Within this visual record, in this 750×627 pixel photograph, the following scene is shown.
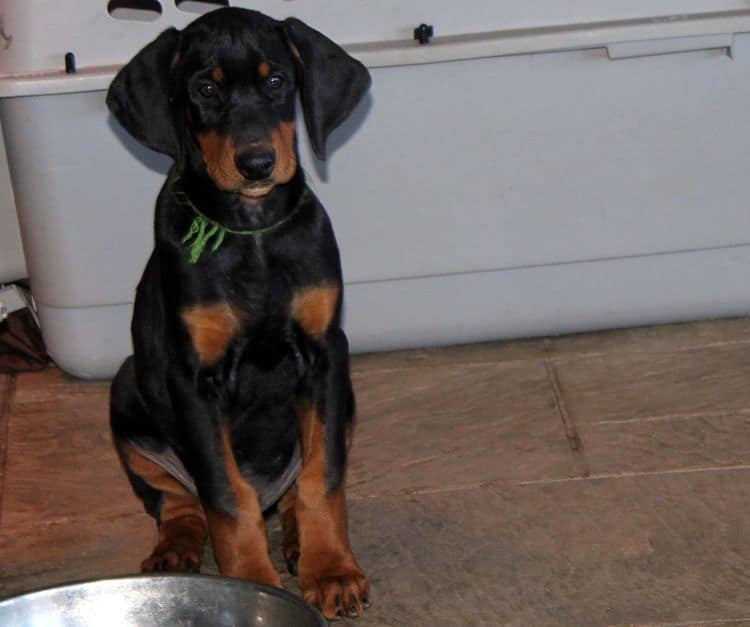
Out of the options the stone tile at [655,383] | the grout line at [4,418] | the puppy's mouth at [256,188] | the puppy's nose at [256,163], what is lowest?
the grout line at [4,418]

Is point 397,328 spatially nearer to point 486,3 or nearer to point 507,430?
point 507,430

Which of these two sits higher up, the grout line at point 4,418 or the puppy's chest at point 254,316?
the puppy's chest at point 254,316

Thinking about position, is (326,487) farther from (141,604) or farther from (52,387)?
(52,387)

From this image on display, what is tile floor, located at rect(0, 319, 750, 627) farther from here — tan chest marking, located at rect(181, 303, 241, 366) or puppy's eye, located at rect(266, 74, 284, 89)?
puppy's eye, located at rect(266, 74, 284, 89)

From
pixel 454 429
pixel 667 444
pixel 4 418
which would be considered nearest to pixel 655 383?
pixel 667 444

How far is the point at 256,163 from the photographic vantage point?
2.63 meters

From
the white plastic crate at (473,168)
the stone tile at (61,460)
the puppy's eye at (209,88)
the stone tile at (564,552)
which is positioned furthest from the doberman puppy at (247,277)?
the white plastic crate at (473,168)

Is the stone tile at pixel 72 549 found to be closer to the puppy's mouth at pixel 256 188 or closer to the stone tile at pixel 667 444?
the puppy's mouth at pixel 256 188

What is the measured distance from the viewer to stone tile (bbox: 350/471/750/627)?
2.84 meters

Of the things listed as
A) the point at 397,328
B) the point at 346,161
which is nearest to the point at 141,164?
the point at 346,161

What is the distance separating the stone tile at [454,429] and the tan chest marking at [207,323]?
0.69 metres

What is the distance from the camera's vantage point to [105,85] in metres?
3.63

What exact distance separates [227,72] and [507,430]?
1319 mm

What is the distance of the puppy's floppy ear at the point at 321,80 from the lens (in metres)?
2.85
